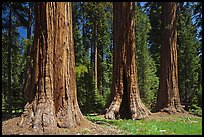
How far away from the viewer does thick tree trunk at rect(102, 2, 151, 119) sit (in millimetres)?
12750

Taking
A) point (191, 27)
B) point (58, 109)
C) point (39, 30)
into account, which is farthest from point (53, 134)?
point (191, 27)

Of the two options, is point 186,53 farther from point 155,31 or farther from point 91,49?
point 91,49

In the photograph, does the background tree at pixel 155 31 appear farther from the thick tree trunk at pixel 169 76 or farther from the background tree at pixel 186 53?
the thick tree trunk at pixel 169 76

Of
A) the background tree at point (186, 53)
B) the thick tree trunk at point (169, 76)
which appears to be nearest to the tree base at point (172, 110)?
the thick tree trunk at point (169, 76)

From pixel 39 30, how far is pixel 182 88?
22.2 metres

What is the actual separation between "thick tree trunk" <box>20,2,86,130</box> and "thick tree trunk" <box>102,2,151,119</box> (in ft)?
14.7

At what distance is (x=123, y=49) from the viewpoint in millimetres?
13094

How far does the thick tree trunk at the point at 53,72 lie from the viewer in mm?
8055

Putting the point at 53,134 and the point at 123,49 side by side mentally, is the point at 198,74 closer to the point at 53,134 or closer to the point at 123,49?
the point at 123,49

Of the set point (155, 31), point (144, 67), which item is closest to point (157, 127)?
point (144, 67)

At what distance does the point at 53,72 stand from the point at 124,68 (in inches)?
206

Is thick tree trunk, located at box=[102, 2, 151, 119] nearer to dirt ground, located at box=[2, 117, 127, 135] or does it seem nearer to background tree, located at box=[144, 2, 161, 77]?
dirt ground, located at box=[2, 117, 127, 135]

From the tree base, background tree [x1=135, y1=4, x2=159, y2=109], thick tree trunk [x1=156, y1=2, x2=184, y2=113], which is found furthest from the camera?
background tree [x1=135, y1=4, x2=159, y2=109]

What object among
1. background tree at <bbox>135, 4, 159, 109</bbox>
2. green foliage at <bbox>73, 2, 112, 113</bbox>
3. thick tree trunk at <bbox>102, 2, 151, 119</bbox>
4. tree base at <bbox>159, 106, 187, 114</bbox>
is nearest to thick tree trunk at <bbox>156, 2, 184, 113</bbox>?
tree base at <bbox>159, 106, 187, 114</bbox>
